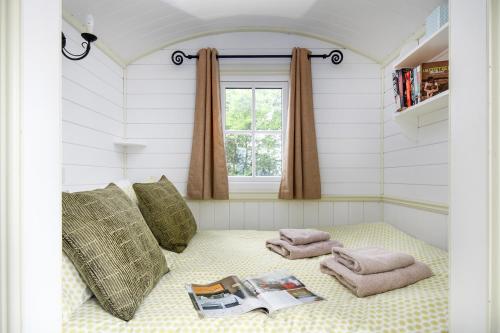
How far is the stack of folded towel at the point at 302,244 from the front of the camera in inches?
68.2

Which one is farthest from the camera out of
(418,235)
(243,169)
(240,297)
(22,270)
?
(243,169)

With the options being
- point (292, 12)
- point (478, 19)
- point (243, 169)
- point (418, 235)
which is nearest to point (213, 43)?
point (292, 12)

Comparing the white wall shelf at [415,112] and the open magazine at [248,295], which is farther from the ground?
the white wall shelf at [415,112]

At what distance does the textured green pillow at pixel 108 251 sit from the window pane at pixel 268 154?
169cm

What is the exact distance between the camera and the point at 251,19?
2570 millimetres

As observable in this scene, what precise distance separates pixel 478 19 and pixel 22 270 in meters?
0.96

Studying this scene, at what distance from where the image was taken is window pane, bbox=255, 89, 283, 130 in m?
2.85

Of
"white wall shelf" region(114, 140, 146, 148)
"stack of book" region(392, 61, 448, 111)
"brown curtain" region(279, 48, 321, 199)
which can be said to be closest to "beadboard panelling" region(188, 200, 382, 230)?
"brown curtain" region(279, 48, 321, 199)

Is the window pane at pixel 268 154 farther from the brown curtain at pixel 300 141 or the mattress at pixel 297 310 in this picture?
the mattress at pixel 297 310

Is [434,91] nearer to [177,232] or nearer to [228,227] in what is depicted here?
[177,232]

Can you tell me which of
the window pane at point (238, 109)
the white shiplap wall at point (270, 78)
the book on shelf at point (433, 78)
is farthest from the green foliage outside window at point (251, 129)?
the book on shelf at point (433, 78)

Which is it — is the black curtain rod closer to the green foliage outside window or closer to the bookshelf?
the green foliage outside window

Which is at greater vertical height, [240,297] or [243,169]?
[243,169]

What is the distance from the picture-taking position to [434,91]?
1737 millimetres
